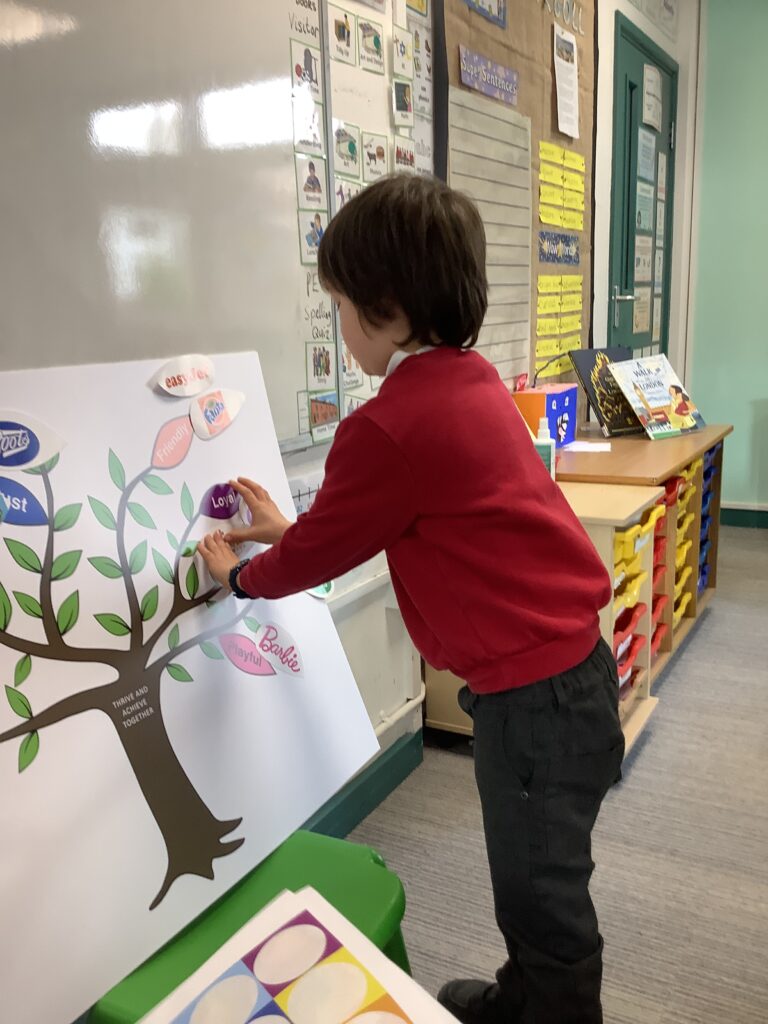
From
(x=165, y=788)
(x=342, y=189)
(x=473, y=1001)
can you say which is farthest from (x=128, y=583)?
(x=342, y=189)

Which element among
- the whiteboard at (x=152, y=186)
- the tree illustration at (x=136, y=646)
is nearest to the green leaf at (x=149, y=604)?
the tree illustration at (x=136, y=646)

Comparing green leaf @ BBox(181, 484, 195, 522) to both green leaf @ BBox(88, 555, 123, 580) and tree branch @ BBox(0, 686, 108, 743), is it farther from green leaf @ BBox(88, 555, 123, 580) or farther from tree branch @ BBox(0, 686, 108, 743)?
tree branch @ BBox(0, 686, 108, 743)

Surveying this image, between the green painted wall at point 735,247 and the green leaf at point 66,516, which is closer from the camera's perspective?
the green leaf at point 66,516

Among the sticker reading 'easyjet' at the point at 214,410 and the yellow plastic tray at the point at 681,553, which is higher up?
the sticker reading 'easyjet' at the point at 214,410

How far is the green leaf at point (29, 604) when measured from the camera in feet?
2.96

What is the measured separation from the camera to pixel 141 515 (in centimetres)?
105

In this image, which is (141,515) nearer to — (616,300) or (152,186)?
(152,186)

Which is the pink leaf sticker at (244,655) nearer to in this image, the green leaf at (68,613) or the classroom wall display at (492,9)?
the green leaf at (68,613)

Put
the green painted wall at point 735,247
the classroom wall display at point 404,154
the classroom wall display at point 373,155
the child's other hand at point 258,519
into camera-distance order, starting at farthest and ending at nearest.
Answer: the green painted wall at point 735,247, the classroom wall display at point 404,154, the classroom wall display at point 373,155, the child's other hand at point 258,519

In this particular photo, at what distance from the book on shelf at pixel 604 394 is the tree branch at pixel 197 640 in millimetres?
1917

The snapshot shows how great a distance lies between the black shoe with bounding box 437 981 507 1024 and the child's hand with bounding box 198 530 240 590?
2.47ft

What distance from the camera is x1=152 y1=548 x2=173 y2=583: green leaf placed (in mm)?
1065

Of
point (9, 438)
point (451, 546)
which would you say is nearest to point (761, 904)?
point (451, 546)

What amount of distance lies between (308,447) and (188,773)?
811mm
